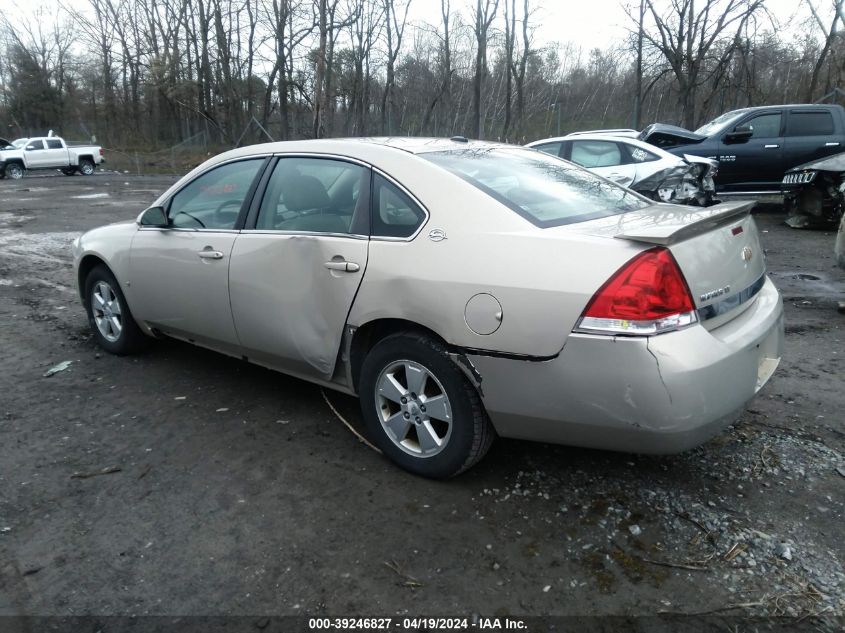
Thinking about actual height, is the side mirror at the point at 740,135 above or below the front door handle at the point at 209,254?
above

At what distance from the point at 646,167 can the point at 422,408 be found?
780 centimetres

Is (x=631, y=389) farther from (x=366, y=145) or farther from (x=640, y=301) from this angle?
(x=366, y=145)

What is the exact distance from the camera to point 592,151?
9.88 m

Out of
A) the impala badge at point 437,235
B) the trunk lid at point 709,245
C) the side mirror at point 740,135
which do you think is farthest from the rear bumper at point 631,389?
the side mirror at point 740,135

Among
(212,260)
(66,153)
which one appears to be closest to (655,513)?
(212,260)

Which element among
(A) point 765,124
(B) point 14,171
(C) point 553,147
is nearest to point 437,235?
(C) point 553,147

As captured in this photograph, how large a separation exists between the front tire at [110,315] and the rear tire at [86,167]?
2882 centimetres

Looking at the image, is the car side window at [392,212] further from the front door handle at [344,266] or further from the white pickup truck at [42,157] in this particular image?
the white pickup truck at [42,157]

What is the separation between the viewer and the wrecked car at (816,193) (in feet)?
31.3

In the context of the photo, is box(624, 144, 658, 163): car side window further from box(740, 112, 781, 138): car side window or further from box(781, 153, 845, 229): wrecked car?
box(740, 112, 781, 138): car side window

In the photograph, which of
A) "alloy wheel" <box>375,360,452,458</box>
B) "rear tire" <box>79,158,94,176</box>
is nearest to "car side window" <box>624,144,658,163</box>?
"alloy wheel" <box>375,360,452,458</box>

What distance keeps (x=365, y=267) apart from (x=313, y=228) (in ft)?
1.63

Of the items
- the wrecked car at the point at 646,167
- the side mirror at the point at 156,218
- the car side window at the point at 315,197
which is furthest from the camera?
the wrecked car at the point at 646,167

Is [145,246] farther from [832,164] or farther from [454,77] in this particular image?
[454,77]
